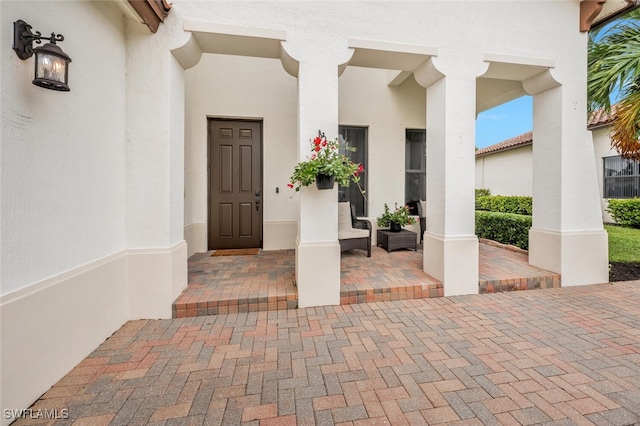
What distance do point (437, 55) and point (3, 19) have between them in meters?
3.51

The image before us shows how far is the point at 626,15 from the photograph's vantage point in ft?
11.8

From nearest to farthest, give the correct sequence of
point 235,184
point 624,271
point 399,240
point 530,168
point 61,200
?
point 61,200
point 624,271
point 399,240
point 235,184
point 530,168

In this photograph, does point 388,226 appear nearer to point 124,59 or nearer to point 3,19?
point 124,59

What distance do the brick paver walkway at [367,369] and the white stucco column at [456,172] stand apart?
19.2 inches

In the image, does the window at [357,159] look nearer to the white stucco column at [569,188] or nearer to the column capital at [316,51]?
the column capital at [316,51]

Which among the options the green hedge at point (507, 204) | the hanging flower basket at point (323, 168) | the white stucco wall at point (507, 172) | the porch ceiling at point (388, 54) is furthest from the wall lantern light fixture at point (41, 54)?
the white stucco wall at point (507, 172)

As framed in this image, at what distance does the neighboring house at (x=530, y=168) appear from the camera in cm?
794

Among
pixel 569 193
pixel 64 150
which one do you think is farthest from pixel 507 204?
pixel 64 150

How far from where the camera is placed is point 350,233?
430 cm

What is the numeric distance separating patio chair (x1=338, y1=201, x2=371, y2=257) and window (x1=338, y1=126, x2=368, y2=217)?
0.67m

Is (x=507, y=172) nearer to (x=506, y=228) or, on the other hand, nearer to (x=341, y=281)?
(x=506, y=228)

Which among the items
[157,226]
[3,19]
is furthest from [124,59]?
[157,226]

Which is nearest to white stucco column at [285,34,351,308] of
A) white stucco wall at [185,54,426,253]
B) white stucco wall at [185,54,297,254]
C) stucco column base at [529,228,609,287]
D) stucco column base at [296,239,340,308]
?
stucco column base at [296,239,340,308]

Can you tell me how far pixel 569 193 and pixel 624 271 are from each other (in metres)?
1.87
